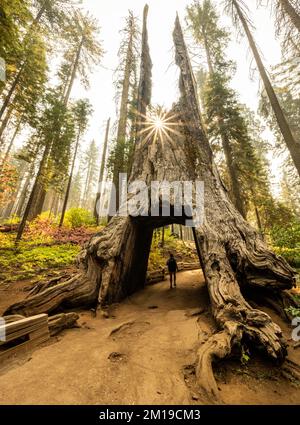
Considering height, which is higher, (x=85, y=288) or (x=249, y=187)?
(x=249, y=187)

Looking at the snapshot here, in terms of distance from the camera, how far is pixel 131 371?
8.77ft

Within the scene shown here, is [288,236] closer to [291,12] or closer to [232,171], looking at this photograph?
[232,171]

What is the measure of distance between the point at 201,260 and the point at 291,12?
40.5 feet

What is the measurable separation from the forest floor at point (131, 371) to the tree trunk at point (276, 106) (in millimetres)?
8546

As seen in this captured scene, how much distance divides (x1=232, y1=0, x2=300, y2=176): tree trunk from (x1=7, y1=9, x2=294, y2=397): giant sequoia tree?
15.2 ft

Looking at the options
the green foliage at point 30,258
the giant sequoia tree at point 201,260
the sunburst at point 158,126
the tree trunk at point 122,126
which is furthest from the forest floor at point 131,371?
the tree trunk at point 122,126

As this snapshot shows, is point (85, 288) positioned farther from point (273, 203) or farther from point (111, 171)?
point (273, 203)

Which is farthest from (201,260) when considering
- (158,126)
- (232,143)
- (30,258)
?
(232,143)

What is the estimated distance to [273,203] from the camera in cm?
1445

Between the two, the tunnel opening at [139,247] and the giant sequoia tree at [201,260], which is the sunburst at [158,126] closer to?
the giant sequoia tree at [201,260]

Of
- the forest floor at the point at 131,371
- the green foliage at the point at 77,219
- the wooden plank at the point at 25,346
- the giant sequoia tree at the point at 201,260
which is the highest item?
the green foliage at the point at 77,219

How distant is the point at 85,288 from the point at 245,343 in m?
3.80

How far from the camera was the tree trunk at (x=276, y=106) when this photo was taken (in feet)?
31.8
